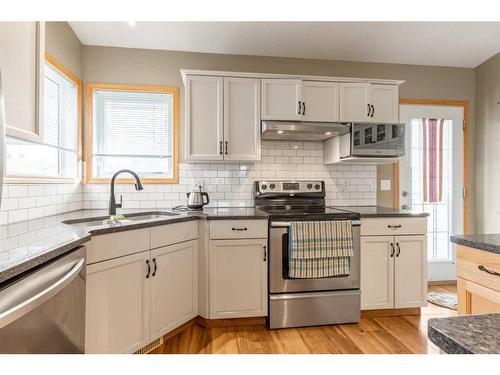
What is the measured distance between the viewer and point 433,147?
11.1 ft

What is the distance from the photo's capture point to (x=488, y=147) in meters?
3.28

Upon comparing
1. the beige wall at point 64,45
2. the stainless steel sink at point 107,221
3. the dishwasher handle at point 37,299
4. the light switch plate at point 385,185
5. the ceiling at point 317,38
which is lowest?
the dishwasher handle at point 37,299

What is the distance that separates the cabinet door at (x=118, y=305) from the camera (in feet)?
5.38

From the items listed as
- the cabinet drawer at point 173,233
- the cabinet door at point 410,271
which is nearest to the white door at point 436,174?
the cabinet door at point 410,271

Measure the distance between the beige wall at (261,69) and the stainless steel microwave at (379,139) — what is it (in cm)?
54

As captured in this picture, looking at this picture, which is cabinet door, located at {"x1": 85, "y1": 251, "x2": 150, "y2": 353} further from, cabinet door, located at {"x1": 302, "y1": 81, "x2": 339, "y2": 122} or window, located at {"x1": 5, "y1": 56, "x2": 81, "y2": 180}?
cabinet door, located at {"x1": 302, "y1": 81, "x2": 339, "y2": 122}

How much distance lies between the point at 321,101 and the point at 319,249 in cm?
136

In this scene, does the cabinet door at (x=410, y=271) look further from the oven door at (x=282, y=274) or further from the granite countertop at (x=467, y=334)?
the granite countertop at (x=467, y=334)

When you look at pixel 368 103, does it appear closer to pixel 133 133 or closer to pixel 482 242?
pixel 482 242

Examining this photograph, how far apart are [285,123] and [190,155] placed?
2.89 feet

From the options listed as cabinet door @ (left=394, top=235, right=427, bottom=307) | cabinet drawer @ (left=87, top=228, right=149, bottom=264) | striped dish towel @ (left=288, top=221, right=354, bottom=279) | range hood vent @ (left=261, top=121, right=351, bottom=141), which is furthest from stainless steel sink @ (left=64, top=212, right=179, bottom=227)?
cabinet door @ (left=394, top=235, right=427, bottom=307)

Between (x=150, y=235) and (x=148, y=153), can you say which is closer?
(x=150, y=235)
